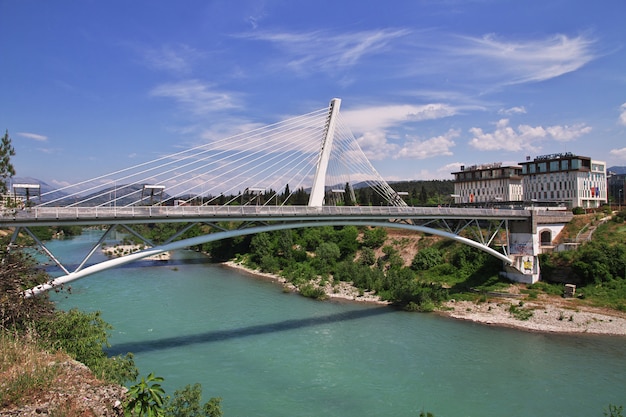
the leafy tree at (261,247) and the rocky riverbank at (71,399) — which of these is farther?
the leafy tree at (261,247)

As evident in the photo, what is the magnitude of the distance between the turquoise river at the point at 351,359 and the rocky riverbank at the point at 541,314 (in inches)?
38.2

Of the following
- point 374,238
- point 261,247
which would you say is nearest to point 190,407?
point 374,238

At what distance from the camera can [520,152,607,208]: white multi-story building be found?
1843 inches

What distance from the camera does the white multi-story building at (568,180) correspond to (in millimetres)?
46812

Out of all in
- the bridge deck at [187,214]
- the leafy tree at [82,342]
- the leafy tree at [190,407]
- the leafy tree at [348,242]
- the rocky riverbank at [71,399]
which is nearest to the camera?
the rocky riverbank at [71,399]

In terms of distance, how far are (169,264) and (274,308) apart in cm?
2056

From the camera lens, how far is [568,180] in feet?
156

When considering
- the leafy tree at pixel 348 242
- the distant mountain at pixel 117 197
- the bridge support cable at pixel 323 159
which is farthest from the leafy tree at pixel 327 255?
the distant mountain at pixel 117 197

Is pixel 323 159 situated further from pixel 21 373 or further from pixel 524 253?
pixel 21 373

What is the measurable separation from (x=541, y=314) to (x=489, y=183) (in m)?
35.3

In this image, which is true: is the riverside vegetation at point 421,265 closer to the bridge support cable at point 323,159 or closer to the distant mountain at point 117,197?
the bridge support cable at point 323,159

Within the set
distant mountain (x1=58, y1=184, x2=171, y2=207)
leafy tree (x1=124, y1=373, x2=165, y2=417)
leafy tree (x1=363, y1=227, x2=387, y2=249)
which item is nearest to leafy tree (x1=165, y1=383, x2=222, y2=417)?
leafy tree (x1=124, y1=373, x2=165, y2=417)

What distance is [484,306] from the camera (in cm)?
2602

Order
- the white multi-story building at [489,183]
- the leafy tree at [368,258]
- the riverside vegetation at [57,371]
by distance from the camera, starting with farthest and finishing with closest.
→ the white multi-story building at [489,183] < the leafy tree at [368,258] < the riverside vegetation at [57,371]
